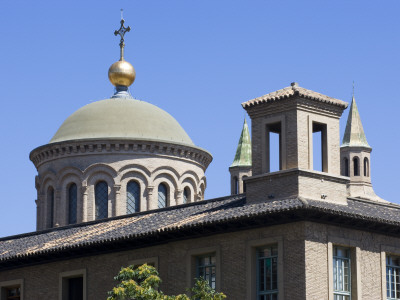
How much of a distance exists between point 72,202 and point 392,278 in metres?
22.1

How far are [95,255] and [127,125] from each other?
55.0 ft

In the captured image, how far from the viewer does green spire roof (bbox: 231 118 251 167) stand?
68.8 metres

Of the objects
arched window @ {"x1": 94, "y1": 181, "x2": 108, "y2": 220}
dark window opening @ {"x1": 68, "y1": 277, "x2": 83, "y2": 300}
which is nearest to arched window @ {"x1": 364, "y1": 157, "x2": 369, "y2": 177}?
arched window @ {"x1": 94, "y1": 181, "x2": 108, "y2": 220}

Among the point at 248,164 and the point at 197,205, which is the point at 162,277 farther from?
the point at 248,164

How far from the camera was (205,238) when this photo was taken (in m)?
34.9

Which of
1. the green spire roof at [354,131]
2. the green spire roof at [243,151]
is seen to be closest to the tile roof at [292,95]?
the green spire roof at [243,151]

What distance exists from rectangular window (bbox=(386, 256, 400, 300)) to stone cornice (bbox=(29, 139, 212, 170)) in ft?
67.0

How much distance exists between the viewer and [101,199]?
53188 mm

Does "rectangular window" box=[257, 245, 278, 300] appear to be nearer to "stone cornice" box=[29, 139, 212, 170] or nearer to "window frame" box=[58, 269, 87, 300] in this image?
"window frame" box=[58, 269, 87, 300]

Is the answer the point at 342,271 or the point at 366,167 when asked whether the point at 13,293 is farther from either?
the point at 366,167

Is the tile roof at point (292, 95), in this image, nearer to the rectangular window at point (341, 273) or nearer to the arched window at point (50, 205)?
the rectangular window at point (341, 273)

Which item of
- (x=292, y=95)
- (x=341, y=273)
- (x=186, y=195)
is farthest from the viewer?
(x=186, y=195)

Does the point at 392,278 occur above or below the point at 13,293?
below

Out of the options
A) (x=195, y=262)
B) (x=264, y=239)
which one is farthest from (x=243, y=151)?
(x=264, y=239)
